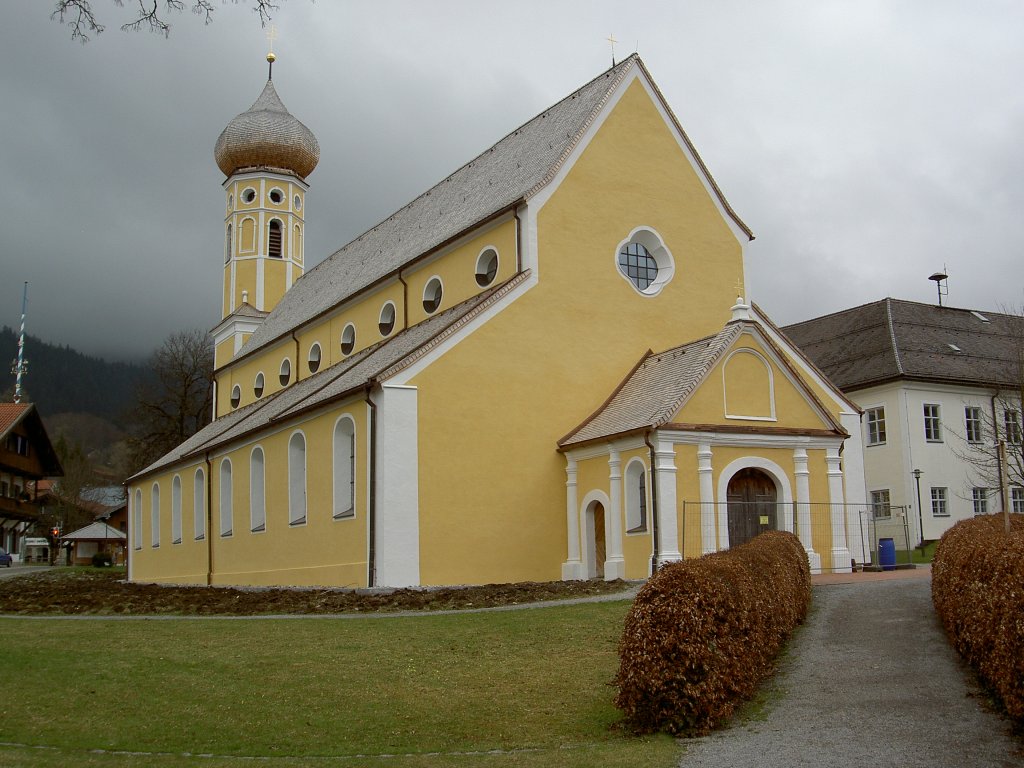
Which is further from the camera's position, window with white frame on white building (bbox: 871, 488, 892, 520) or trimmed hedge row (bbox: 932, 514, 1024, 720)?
window with white frame on white building (bbox: 871, 488, 892, 520)

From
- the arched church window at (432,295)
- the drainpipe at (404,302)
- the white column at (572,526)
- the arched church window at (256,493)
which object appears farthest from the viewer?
the drainpipe at (404,302)

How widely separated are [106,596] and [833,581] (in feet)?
54.0

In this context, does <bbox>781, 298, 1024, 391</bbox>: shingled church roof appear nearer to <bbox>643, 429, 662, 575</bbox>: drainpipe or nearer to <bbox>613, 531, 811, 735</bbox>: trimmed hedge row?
<bbox>643, 429, 662, 575</bbox>: drainpipe

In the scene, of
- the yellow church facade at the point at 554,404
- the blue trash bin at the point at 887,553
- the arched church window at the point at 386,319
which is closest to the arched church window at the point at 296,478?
the yellow church facade at the point at 554,404

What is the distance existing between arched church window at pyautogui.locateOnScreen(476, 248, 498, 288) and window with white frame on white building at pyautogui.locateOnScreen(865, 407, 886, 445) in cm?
2126

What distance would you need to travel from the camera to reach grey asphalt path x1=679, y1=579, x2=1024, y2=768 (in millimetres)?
8750

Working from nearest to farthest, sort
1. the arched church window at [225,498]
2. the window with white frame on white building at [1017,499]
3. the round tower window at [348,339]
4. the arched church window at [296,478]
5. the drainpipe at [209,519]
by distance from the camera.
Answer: the arched church window at [296,478] < the arched church window at [225,498] < the drainpipe at [209,519] < the round tower window at [348,339] < the window with white frame on white building at [1017,499]

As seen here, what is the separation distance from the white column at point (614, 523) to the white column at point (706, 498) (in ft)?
6.16

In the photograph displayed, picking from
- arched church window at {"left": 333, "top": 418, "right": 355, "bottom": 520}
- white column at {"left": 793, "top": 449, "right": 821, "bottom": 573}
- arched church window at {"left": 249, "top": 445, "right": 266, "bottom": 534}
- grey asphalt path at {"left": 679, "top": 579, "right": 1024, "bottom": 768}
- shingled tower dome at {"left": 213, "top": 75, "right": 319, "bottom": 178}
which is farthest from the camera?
shingled tower dome at {"left": 213, "top": 75, "right": 319, "bottom": 178}

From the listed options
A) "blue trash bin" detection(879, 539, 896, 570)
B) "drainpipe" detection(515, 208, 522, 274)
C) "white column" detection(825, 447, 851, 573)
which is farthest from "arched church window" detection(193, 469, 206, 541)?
"blue trash bin" detection(879, 539, 896, 570)

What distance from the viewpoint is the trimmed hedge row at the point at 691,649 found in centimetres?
1007

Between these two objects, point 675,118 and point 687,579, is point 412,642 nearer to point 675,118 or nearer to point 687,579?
point 687,579

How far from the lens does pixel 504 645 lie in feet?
48.6

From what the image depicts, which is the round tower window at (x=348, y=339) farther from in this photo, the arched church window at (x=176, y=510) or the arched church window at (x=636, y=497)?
the arched church window at (x=636, y=497)
